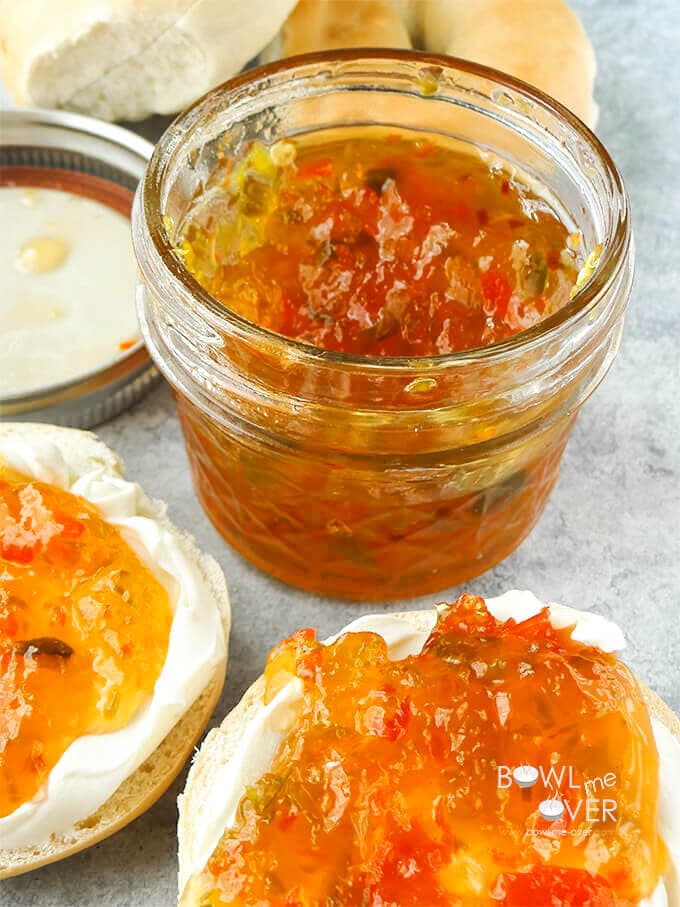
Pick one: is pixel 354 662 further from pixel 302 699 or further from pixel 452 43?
pixel 452 43

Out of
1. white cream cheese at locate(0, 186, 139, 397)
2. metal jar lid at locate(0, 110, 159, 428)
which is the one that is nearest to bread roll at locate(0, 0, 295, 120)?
metal jar lid at locate(0, 110, 159, 428)

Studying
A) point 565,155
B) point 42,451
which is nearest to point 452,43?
point 565,155

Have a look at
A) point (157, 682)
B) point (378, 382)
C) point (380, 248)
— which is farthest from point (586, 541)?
point (157, 682)

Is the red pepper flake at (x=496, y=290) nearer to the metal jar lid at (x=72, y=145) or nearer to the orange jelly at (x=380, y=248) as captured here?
the orange jelly at (x=380, y=248)

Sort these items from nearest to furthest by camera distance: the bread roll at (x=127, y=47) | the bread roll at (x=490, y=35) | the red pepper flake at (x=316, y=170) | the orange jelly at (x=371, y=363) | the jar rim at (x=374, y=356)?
the jar rim at (x=374, y=356) < the orange jelly at (x=371, y=363) < the red pepper flake at (x=316, y=170) < the bread roll at (x=127, y=47) < the bread roll at (x=490, y=35)

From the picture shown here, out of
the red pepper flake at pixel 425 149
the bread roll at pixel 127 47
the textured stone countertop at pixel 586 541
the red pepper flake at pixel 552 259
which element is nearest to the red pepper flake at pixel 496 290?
the red pepper flake at pixel 552 259

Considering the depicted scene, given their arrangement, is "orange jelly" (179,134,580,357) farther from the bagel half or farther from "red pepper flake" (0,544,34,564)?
"red pepper flake" (0,544,34,564)
